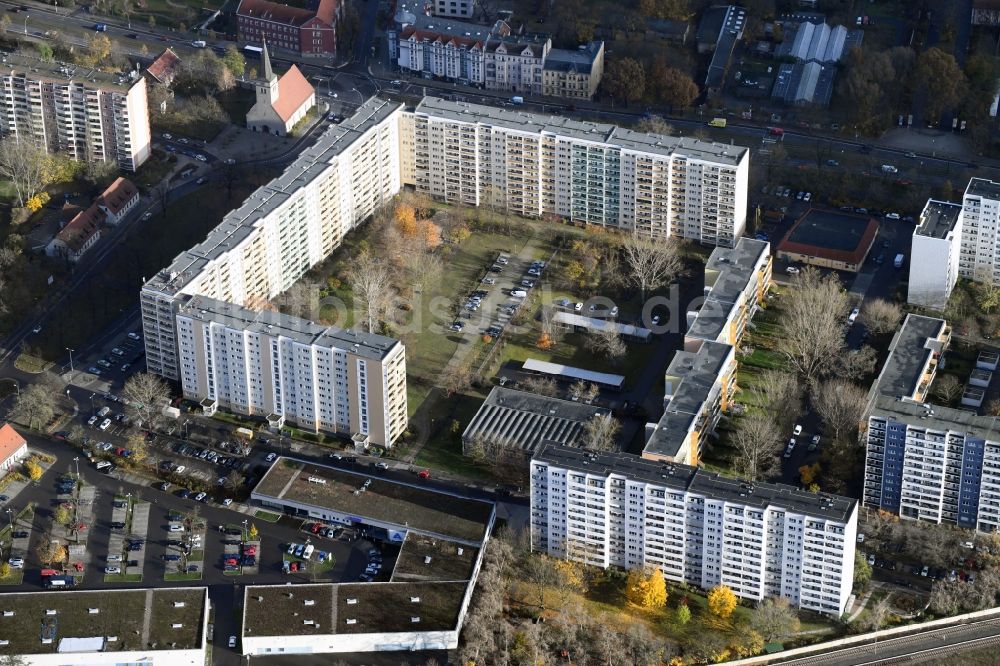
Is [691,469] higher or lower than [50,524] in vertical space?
higher

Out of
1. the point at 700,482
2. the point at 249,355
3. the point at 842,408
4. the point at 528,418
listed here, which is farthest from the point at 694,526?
the point at 249,355

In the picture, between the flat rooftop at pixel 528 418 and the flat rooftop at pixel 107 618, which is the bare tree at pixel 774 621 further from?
the flat rooftop at pixel 107 618

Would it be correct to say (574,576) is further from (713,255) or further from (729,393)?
(713,255)

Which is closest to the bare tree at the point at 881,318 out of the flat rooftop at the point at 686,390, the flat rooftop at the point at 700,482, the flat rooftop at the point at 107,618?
the flat rooftop at the point at 686,390

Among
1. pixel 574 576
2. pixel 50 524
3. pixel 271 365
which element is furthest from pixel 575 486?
pixel 50 524

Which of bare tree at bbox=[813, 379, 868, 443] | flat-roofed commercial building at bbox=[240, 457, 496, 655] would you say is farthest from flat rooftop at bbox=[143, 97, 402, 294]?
bare tree at bbox=[813, 379, 868, 443]

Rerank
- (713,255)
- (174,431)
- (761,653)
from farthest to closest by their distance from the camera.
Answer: (713,255)
(174,431)
(761,653)

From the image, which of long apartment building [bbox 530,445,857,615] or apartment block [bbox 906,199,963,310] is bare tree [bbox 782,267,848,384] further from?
long apartment building [bbox 530,445,857,615]
